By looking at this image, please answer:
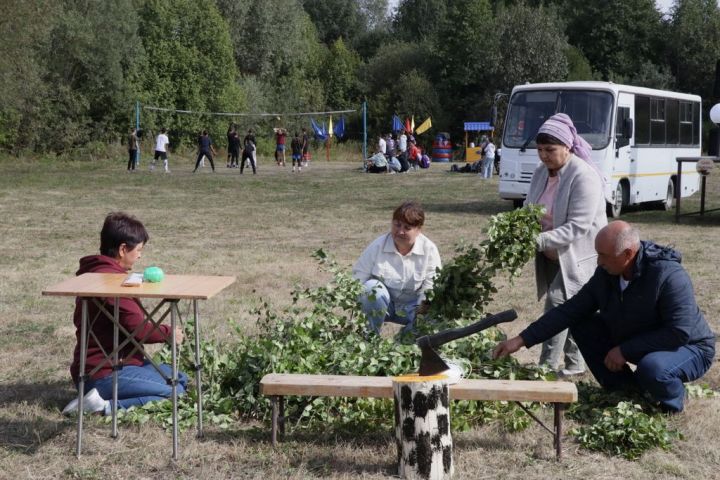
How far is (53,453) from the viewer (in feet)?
15.6

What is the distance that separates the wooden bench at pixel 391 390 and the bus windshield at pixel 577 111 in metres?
13.7

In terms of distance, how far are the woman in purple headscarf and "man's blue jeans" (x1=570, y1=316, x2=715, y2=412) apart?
43cm

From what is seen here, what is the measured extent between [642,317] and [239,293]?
16.3ft

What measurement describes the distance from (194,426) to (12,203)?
1692cm

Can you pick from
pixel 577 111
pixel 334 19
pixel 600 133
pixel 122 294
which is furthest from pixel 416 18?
pixel 122 294

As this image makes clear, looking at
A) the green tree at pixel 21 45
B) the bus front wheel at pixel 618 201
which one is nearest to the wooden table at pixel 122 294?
the bus front wheel at pixel 618 201

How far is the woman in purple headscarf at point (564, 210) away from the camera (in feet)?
19.0

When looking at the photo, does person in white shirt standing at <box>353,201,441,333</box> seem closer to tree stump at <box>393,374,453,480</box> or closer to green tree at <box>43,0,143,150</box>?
tree stump at <box>393,374,453,480</box>

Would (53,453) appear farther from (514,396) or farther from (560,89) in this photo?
(560,89)

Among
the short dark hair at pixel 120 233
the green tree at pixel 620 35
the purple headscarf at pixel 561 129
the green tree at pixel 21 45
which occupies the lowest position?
the short dark hair at pixel 120 233

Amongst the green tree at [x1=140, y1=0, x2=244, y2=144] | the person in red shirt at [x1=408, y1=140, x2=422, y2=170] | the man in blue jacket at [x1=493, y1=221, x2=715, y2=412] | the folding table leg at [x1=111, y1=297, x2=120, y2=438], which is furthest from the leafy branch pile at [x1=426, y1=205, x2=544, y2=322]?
the green tree at [x1=140, y1=0, x2=244, y2=144]

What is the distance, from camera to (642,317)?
5.17 m

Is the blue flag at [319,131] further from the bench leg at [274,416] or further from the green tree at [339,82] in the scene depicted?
the bench leg at [274,416]

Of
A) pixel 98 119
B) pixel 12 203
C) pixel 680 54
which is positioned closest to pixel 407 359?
pixel 12 203
